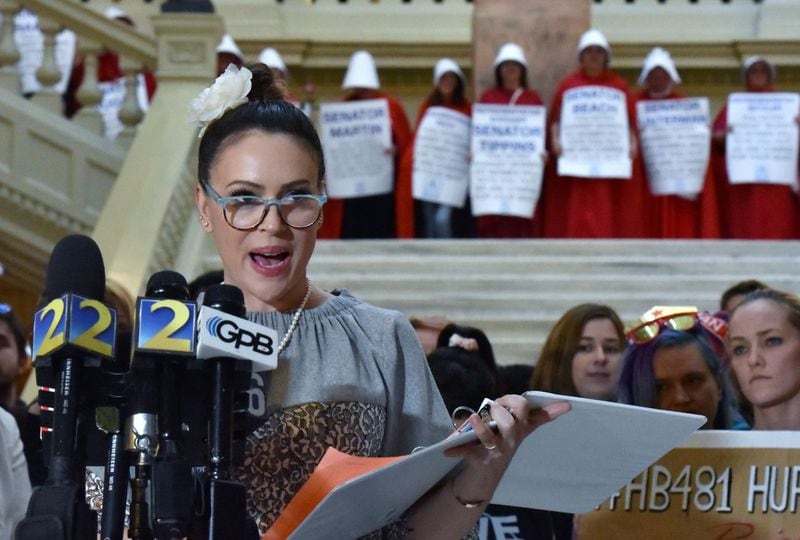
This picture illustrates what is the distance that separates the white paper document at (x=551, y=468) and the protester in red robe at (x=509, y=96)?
10.1 m

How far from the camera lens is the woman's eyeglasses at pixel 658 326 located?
19.8 ft

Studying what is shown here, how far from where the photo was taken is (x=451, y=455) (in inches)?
128

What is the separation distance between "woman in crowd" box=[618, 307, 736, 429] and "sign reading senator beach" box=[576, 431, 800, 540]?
141cm

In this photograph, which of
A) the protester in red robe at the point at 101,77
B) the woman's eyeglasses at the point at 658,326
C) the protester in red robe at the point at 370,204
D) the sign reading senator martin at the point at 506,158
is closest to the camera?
the woman's eyeglasses at the point at 658,326

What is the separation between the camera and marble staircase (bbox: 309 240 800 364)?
10266mm

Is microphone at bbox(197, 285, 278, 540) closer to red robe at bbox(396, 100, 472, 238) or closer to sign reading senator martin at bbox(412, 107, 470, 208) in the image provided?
sign reading senator martin at bbox(412, 107, 470, 208)

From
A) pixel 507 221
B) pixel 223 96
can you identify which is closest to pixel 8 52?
pixel 507 221

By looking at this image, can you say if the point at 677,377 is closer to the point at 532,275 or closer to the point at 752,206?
the point at 532,275

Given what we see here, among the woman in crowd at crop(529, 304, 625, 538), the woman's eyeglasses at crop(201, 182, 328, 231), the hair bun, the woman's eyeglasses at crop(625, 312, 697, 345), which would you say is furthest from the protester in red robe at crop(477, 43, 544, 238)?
the woman's eyeglasses at crop(201, 182, 328, 231)

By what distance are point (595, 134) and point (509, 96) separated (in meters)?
0.94

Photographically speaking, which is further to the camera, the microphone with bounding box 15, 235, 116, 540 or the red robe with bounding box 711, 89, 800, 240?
the red robe with bounding box 711, 89, 800, 240

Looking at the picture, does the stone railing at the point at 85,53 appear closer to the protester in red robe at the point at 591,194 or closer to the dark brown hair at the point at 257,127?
the protester in red robe at the point at 591,194

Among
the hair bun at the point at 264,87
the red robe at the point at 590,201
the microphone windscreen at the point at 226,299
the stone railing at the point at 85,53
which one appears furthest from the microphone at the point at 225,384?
the red robe at the point at 590,201

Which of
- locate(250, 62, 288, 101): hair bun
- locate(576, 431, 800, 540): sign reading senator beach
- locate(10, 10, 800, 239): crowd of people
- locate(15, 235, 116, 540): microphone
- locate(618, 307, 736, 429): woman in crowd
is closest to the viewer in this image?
locate(15, 235, 116, 540): microphone
